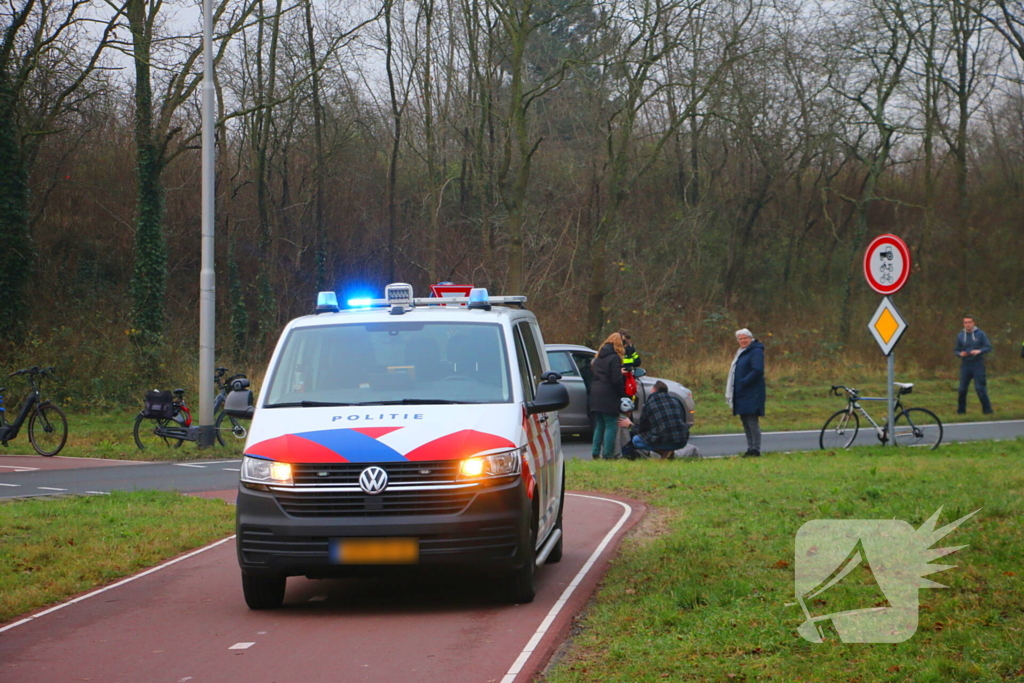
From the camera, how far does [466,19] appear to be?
28875 millimetres

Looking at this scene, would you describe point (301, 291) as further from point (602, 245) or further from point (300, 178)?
point (602, 245)

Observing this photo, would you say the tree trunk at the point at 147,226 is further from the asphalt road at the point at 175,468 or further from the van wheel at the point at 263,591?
the van wheel at the point at 263,591

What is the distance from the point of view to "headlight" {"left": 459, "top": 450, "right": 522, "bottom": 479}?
6.68 metres

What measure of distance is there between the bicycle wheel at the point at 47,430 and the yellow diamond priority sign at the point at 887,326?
12636 mm

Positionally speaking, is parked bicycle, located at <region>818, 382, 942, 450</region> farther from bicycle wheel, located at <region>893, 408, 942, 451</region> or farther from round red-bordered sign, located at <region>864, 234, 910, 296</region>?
round red-bordered sign, located at <region>864, 234, 910, 296</region>

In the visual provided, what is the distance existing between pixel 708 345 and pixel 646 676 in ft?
97.7

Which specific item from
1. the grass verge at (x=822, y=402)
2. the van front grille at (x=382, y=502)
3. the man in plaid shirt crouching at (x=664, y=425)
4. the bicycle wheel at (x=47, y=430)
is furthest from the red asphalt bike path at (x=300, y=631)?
the grass verge at (x=822, y=402)

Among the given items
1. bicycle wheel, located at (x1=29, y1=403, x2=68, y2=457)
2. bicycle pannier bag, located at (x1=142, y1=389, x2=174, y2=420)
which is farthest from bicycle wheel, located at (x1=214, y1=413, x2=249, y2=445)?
bicycle wheel, located at (x1=29, y1=403, x2=68, y2=457)

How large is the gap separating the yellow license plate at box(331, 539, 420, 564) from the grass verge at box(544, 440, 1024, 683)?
3.67 feet

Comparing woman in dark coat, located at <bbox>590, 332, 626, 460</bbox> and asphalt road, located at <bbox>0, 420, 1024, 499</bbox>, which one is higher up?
woman in dark coat, located at <bbox>590, 332, 626, 460</bbox>

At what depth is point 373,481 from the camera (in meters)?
6.56

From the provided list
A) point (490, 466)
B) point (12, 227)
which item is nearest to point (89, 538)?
point (490, 466)

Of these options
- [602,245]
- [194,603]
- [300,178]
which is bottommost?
[194,603]

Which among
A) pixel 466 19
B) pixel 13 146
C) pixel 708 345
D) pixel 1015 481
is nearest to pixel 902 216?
pixel 708 345
